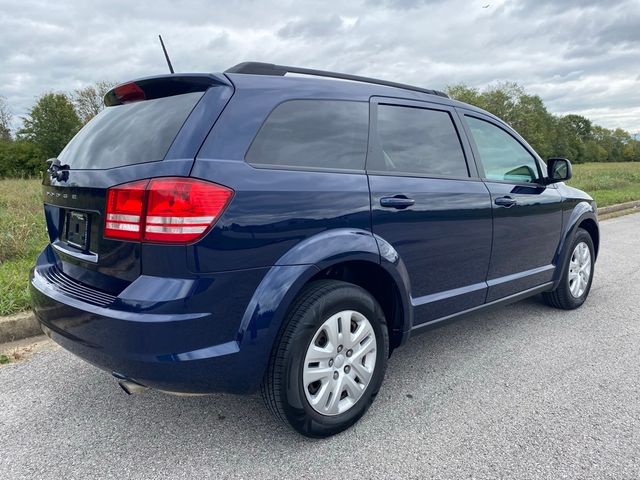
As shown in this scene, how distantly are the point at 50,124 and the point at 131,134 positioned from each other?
47672 mm

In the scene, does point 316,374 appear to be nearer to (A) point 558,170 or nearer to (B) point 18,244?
(A) point 558,170

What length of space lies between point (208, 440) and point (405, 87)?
2.39 m

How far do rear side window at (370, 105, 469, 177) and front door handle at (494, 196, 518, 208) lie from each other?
1.06 feet

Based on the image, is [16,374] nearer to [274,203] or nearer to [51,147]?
[274,203]

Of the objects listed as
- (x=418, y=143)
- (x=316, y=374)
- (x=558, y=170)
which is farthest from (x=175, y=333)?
(x=558, y=170)

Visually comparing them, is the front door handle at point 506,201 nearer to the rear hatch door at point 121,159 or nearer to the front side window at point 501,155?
the front side window at point 501,155

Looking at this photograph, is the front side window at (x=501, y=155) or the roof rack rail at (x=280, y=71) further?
the front side window at (x=501, y=155)

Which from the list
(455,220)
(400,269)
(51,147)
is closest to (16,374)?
(400,269)

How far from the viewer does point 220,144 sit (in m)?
2.04

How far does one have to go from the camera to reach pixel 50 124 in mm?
42844

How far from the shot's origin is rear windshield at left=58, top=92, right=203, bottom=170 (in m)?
2.11

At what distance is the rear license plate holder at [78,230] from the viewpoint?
2.23 metres

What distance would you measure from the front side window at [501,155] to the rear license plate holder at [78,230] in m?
2.50

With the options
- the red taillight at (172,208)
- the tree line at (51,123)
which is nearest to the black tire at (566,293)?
the red taillight at (172,208)
